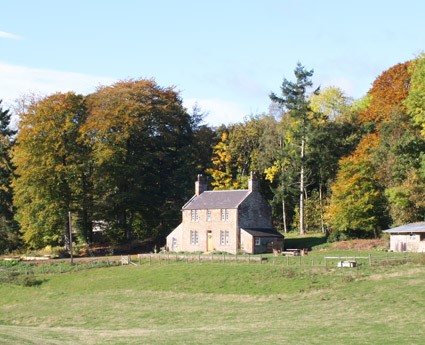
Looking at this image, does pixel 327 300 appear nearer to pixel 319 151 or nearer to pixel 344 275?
pixel 344 275

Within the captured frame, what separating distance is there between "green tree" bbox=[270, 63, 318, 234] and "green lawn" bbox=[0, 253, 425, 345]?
76.1 ft

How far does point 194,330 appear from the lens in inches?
1544

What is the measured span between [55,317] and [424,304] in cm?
2246

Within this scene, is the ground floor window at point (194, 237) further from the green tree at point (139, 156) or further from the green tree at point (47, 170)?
the green tree at point (47, 170)

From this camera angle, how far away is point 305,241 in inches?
3231

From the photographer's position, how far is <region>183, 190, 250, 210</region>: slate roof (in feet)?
264

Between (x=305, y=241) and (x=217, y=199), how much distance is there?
33.6 ft

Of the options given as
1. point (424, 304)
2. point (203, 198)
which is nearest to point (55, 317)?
point (424, 304)

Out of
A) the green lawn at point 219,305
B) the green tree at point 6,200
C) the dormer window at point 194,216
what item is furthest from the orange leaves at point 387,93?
the green tree at point 6,200

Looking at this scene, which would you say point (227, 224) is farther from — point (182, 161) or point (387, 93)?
point (387, 93)

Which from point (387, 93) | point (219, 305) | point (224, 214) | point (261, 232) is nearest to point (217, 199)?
point (224, 214)

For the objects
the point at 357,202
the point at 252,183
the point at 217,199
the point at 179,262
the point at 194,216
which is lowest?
the point at 179,262

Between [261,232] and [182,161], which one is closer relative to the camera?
[261,232]

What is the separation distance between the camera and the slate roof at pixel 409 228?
228 feet
